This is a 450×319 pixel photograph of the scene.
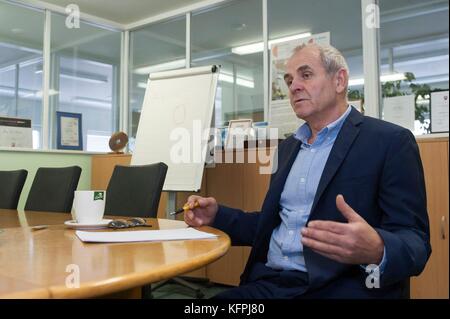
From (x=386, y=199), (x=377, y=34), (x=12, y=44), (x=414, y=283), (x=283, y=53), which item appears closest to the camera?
(x=386, y=199)

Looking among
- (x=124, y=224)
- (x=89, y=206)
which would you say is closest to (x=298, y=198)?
(x=124, y=224)

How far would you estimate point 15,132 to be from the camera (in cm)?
411

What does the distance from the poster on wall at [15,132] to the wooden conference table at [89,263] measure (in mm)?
3301

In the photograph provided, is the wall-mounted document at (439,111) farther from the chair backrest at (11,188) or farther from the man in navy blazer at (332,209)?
the chair backrest at (11,188)

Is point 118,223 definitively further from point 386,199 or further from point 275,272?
point 386,199

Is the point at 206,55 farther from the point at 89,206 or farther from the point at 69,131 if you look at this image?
the point at 89,206

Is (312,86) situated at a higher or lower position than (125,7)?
lower

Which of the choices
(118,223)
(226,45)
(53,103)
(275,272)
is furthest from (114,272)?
(53,103)

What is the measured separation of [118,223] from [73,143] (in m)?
3.55

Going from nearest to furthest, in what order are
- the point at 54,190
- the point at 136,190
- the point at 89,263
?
the point at 89,263, the point at 136,190, the point at 54,190

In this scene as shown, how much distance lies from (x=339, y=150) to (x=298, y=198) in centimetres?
22

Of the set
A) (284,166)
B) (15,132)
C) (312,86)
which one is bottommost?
(284,166)

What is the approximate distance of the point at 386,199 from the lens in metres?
1.14

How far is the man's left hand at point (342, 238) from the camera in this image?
88 centimetres
